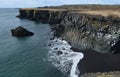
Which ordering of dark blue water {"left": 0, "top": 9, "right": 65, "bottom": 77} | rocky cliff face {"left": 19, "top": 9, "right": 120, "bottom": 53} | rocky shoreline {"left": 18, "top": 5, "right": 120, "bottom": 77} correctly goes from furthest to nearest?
1. rocky cliff face {"left": 19, "top": 9, "right": 120, "bottom": 53}
2. rocky shoreline {"left": 18, "top": 5, "right": 120, "bottom": 77}
3. dark blue water {"left": 0, "top": 9, "right": 65, "bottom": 77}

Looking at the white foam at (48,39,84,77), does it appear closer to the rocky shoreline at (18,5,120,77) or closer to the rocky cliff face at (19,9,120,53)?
the rocky shoreline at (18,5,120,77)


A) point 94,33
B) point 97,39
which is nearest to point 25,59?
point 97,39

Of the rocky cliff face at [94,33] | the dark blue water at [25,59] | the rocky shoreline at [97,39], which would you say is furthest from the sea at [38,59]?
the rocky cliff face at [94,33]

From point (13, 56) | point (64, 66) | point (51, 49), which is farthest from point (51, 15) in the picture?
point (64, 66)

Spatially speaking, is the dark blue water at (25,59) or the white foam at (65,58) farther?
the white foam at (65,58)

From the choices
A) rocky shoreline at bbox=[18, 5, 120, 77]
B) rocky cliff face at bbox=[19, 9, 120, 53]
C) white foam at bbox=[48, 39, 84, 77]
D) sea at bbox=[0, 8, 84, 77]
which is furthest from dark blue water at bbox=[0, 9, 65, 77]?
rocky cliff face at bbox=[19, 9, 120, 53]

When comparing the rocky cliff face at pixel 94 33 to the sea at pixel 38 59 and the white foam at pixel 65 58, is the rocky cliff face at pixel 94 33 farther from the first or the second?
the white foam at pixel 65 58

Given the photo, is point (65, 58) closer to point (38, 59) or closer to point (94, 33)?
point (38, 59)

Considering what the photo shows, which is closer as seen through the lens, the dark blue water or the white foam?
the dark blue water

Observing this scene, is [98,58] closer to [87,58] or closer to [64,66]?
[87,58]
